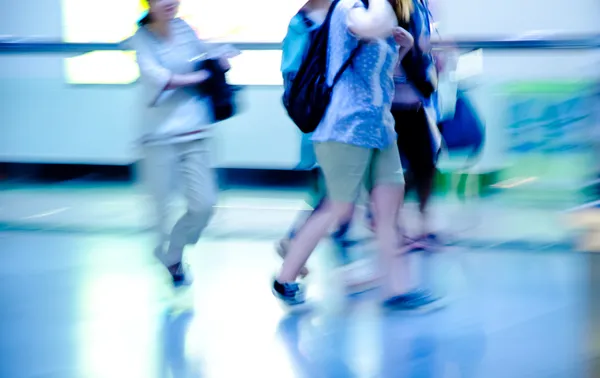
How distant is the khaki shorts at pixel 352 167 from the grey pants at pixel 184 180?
604 mm

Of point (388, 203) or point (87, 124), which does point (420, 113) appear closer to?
point (388, 203)

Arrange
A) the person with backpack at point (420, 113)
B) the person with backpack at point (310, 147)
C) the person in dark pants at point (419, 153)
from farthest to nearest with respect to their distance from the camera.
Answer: the person in dark pants at point (419, 153)
the person with backpack at point (420, 113)
the person with backpack at point (310, 147)

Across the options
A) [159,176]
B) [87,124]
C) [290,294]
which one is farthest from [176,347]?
[87,124]

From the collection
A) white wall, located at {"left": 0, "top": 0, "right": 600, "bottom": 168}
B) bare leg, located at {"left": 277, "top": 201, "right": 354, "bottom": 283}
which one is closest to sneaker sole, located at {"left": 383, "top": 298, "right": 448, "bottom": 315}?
bare leg, located at {"left": 277, "top": 201, "right": 354, "bottom": 283}

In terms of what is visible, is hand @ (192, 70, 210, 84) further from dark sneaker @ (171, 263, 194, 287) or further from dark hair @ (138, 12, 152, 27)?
dark sneaker @ (171, 263, 194, 287)

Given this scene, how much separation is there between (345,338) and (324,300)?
1.80ft

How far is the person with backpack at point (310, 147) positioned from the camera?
3533 mm

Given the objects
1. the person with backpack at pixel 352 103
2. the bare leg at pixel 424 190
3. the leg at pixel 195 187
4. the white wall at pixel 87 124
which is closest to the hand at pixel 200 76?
the leg at pixel 195 187

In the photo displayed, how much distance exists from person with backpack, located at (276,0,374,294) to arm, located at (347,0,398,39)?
0.27 metres

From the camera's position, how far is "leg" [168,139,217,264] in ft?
12.5

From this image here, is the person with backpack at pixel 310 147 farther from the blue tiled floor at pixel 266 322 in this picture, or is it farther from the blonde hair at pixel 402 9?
the blonde hair at pixel 402 9

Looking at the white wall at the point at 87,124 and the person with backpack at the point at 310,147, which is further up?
the person with backpack at the point at 310,147

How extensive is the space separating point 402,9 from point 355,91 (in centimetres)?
49

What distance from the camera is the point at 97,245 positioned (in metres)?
5.05
